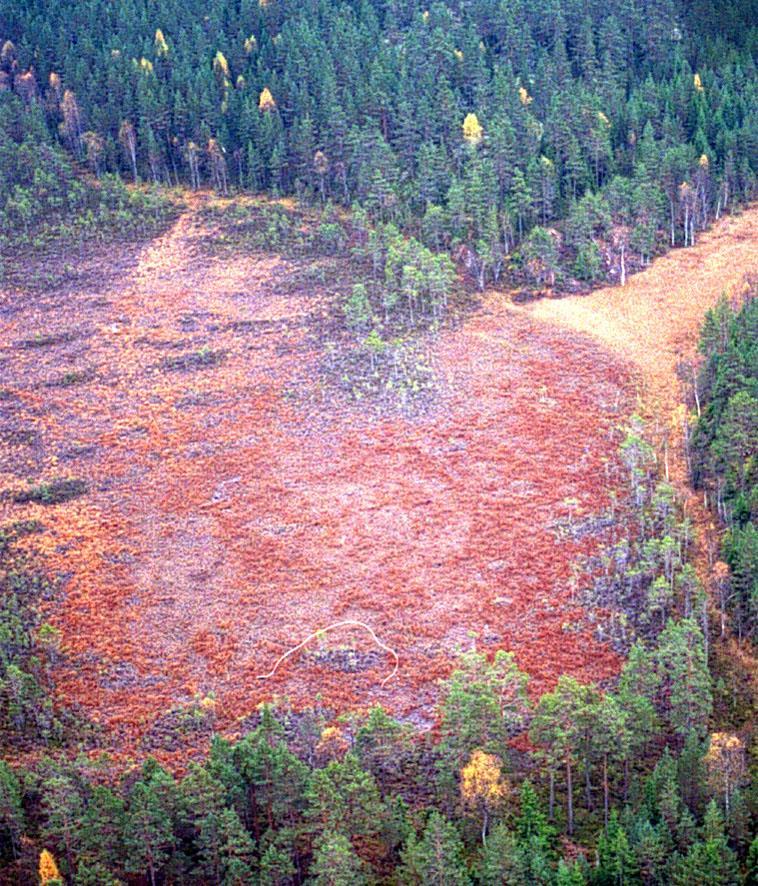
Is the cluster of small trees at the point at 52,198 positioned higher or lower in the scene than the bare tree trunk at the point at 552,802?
higher

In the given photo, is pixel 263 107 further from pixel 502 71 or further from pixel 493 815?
pixel 493 815

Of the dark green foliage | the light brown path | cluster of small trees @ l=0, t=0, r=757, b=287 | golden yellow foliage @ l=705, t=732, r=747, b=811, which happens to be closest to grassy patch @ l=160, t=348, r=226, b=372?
cluster of small trees @ l=0, t=0, r=757, b=287

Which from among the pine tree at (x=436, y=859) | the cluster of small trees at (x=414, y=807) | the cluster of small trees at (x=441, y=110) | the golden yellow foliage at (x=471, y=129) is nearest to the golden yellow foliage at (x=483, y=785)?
the cluster of small trees at (x=414, y=807)

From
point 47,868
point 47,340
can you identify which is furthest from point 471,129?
point 47,868

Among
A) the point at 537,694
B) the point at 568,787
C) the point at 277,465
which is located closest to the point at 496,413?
the point at 277,465

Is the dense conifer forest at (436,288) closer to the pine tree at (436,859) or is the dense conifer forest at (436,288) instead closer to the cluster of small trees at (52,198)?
the pine tree at (436,859)
